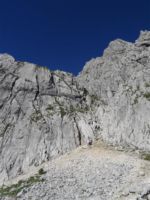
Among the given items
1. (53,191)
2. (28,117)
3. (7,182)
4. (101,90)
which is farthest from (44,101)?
(53,191)

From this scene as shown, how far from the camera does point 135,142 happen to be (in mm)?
73062

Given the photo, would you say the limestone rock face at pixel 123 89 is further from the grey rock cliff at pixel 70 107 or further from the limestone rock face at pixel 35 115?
the limestone rock face at pixel 35 115

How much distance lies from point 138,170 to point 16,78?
46.6 metres

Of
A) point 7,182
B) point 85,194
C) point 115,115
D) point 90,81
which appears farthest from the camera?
point 90,81

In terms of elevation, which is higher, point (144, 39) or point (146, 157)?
point (144, 39)

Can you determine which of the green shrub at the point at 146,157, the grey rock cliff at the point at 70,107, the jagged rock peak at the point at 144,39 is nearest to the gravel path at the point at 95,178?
the green shrub at the point at 146,157

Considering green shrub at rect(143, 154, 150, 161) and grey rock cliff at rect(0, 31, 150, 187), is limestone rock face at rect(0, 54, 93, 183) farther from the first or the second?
green shrub at rect(143, 154, 150, 161)

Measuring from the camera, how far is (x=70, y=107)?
9062 centimetres

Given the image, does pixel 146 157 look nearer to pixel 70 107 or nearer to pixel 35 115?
pixel 70 107

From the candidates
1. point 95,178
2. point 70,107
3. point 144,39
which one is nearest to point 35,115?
point 70,107

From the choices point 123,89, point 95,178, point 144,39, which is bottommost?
point 95,178

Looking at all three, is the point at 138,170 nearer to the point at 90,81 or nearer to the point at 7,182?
the point at 7,182

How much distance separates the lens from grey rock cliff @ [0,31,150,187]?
76312 millimetres

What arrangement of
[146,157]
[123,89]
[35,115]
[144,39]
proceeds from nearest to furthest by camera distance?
[146,157] < [35,115] < [123,89] < [144,39]
